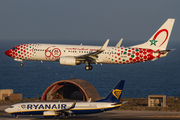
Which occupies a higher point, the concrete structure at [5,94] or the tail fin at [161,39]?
the tail fin at [161,39]

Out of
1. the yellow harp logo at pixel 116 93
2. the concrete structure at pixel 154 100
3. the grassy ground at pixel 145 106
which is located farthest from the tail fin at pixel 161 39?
the concrete structure at pixel 154 100

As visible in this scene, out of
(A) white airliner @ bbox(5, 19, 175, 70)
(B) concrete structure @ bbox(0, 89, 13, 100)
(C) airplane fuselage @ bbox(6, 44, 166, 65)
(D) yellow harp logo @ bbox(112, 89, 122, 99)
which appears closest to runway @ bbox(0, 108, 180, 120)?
(D) yellow harp logo @ bbox(112, 89, 122, 99)

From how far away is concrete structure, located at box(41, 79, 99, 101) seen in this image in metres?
103

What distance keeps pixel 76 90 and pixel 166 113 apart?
3745 centimetres

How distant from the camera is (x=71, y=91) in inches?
4343

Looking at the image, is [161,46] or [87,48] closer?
[87,48]

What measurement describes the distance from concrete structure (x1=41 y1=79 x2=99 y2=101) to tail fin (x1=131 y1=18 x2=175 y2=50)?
29.1 meters

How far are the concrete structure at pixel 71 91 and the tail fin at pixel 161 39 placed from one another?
29080 millimetres

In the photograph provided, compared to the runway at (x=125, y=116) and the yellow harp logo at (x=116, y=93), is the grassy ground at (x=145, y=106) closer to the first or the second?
the runway at (x=125, y=116)

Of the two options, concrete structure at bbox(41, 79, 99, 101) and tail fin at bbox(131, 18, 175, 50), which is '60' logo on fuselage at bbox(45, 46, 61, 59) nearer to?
tail fin at bbox(131, 18, 175, 50)

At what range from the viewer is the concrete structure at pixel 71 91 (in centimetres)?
10259

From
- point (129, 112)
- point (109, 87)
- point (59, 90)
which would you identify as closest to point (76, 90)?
point (59, 90)

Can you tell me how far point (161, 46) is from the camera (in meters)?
78.7

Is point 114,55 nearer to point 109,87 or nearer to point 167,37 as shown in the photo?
point 167,37
